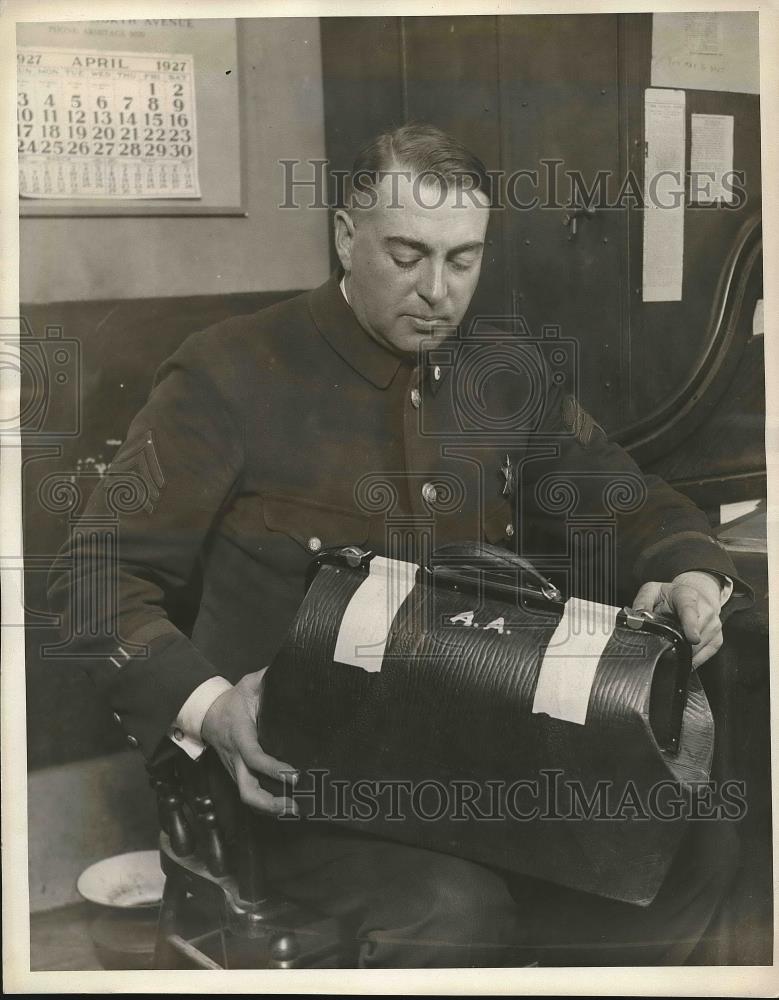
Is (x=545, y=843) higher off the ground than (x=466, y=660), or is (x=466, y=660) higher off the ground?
(x=466, y=660)

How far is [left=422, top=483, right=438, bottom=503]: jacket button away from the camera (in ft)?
3.21

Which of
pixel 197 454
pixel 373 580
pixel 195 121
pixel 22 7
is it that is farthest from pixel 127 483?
pixel 22 7

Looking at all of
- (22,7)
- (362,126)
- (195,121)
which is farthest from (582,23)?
(22,7)

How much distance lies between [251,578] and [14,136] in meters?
0.57

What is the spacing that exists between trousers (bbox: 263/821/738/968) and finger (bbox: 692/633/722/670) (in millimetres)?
188

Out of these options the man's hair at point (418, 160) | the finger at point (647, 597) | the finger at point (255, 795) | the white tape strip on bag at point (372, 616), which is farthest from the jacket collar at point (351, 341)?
the finger at point (255, 795)

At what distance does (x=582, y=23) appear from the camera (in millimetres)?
998

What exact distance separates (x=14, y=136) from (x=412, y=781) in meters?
0.84

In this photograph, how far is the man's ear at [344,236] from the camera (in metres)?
0.97

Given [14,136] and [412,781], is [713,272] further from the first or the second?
[14,136]

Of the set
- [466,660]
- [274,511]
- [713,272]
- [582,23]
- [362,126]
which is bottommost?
[466,660]

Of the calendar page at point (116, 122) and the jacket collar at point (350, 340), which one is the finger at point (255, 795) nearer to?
the jacket collar at point (350, 340)

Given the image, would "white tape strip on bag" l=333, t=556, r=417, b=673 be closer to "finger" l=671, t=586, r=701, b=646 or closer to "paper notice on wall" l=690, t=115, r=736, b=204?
"finger" l=671, t=586, r=701, b=646

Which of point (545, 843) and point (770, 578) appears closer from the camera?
point (545, 843)
